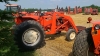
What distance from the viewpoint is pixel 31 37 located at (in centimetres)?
772

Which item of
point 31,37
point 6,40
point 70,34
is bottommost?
point 70,34

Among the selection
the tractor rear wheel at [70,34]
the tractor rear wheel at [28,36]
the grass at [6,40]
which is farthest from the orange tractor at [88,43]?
the tractor rear wheel at [70,34]

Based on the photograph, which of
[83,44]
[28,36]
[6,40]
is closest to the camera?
[6,40]

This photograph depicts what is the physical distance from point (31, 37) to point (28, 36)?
0.42 feet

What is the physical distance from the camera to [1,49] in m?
4.10

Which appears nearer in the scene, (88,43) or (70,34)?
(88,43)

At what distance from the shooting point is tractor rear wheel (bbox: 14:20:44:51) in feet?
24.4

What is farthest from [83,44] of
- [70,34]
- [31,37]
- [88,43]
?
[70,34]

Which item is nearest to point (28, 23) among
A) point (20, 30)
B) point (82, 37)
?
point (20, 30)

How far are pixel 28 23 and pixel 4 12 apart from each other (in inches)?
139

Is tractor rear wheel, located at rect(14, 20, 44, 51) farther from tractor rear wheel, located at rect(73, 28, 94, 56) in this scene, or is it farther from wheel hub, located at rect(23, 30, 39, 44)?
tractor rear wheel, located at rect(73, 28, 94, 56)

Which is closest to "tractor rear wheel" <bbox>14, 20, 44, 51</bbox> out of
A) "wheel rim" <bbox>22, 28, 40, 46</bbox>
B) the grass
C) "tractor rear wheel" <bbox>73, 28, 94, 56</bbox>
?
"wheel rim" <bbox>22, 28, 40, 46</bbox>

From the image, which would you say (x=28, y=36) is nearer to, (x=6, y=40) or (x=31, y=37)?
(x=31, y=37)

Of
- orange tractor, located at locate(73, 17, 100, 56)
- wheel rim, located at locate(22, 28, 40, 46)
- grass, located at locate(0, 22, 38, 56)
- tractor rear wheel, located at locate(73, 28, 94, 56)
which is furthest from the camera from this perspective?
wheel rim, located at locate(22, 28, 40, 46)
